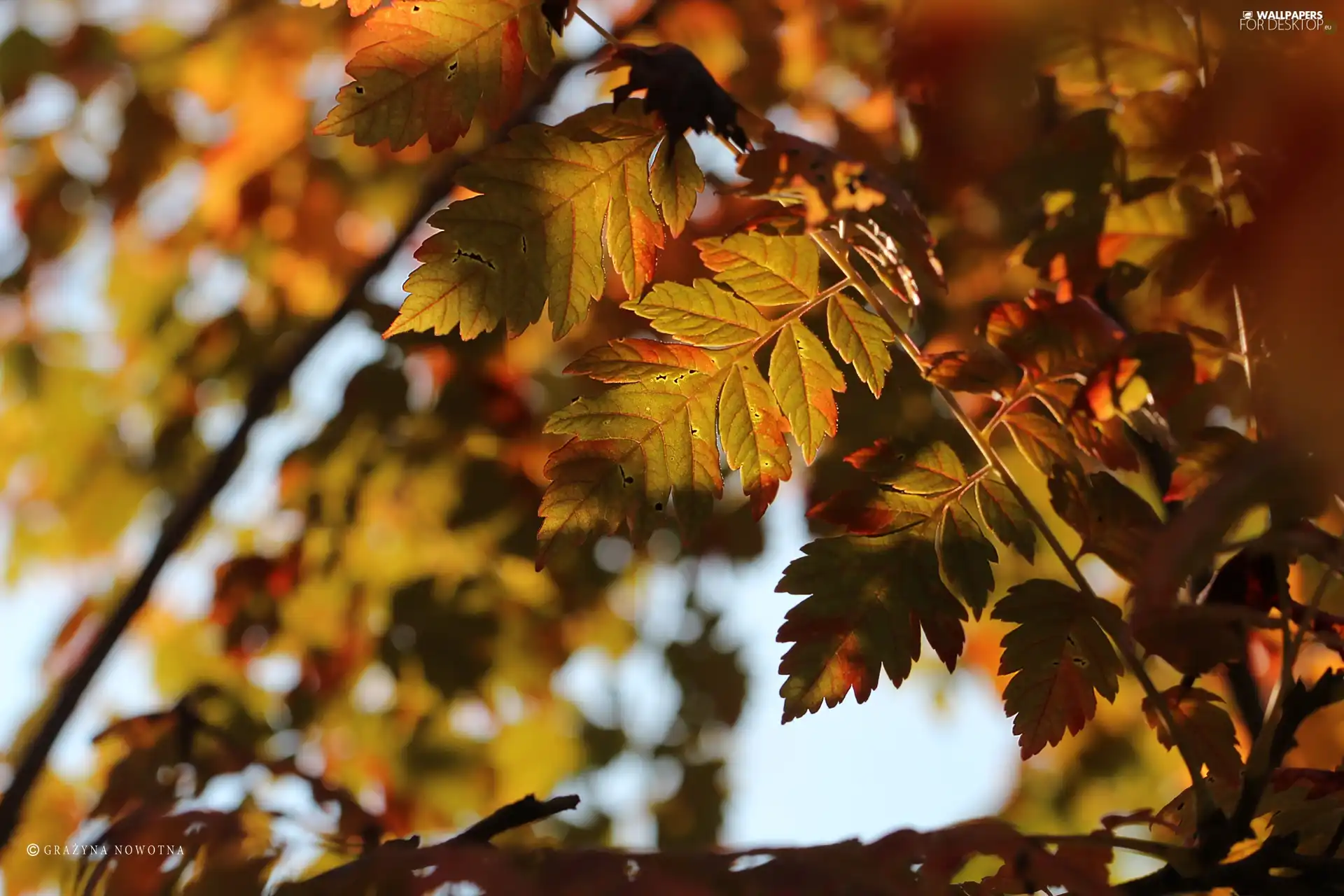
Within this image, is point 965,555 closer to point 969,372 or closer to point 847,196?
point 969,372

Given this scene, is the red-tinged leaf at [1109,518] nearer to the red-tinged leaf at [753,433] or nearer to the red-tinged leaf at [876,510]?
the red-tinged leaf at [876,510]

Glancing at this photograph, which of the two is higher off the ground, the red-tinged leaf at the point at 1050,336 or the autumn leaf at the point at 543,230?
the autumn leaf at the point at 543,230

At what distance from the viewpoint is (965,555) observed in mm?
999

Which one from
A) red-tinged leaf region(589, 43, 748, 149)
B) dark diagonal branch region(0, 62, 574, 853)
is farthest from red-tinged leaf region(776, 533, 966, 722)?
dark diagonal branch region(0, 62, 574, 853)

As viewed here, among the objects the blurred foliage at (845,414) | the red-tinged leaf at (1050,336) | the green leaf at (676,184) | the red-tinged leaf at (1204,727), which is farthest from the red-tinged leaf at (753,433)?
the red-tinged leaf at (1204,727)

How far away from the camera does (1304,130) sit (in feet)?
3.16

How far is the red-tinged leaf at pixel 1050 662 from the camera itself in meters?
0.97

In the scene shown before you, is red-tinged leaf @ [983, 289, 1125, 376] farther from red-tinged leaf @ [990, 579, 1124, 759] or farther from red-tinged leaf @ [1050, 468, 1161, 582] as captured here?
red-tinged leaf @ [990, 579, 1124, 759]

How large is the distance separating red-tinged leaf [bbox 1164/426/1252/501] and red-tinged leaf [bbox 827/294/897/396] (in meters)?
0.33

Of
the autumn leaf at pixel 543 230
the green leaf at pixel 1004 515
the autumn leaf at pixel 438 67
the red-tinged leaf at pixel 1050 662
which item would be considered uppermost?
the autumn leaf at pixel 438 67

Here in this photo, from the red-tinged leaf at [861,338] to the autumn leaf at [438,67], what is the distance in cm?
35

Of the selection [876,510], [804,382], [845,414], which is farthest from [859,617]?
[845,414]

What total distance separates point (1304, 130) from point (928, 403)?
116 centimetres

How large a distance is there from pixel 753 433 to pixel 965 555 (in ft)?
0.77
